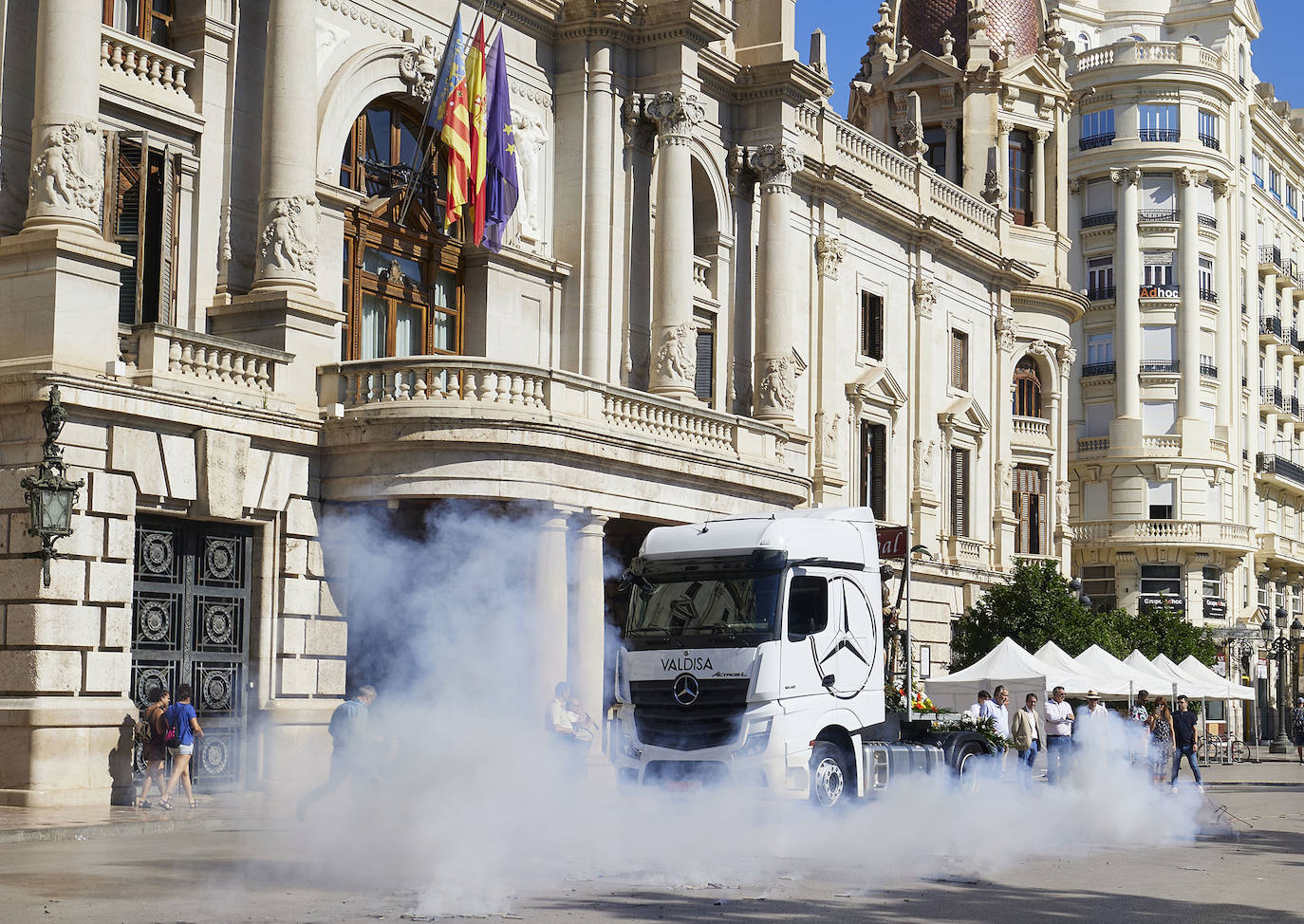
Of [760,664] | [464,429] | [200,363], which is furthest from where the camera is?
[464,429]

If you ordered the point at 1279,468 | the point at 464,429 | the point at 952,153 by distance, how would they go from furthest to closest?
the point at 1279,468, the point at 952,153, the point at 464,429

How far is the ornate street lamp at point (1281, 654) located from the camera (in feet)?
180

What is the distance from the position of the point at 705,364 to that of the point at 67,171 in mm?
15750

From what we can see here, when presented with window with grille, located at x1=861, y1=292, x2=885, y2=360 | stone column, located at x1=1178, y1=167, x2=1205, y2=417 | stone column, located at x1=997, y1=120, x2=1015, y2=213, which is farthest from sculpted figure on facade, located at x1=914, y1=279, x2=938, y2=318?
stone column, located at x1=1178, y1=167, x2=1205, y2=417

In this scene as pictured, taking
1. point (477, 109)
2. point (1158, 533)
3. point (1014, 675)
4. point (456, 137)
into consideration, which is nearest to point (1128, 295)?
point (1158, 533)

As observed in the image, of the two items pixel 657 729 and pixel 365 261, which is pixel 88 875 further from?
pixel 365 261

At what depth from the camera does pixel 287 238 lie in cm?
2406

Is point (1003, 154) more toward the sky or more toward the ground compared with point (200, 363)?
more toward the sky

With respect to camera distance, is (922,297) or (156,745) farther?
(922,297)

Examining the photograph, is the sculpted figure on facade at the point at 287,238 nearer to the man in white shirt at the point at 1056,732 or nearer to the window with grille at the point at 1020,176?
the man in white shirt at the point at 1056,732

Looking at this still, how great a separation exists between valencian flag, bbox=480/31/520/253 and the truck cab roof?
9.50 m

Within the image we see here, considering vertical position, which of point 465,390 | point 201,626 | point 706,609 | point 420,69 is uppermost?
point 420,69

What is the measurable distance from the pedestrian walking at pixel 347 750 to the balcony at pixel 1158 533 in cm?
5190

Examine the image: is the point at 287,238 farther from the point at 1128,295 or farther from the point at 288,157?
the point at 1128,295
